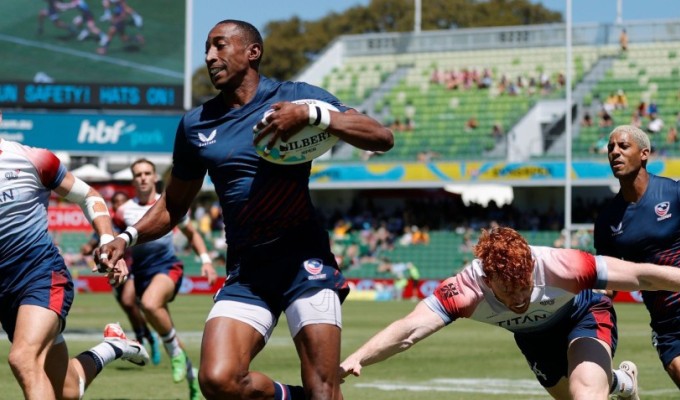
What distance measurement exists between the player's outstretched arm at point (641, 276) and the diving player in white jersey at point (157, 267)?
6002 millimetres

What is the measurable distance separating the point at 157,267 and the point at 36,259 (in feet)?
20.8

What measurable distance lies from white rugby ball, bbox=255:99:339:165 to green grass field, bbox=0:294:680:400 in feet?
18.1

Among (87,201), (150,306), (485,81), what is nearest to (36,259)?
(87,201)

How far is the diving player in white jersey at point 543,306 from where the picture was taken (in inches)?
281

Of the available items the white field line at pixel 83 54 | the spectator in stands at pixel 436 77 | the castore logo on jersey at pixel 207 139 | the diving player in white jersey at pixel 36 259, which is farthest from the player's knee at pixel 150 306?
the spectator in stands at pixel 436 77

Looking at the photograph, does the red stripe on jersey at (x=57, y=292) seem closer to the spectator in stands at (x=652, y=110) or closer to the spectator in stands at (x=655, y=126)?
the spectator in stands at (x=655, y=126)

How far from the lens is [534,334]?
8422mm

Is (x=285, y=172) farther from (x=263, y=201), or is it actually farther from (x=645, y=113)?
(x=645, y=113)

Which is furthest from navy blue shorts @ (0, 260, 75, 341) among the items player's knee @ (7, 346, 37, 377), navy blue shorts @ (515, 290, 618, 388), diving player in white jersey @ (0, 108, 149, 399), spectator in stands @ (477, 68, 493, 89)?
spectator in stands @ (477, 68, 493, 89)

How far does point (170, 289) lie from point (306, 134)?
25.2 feet

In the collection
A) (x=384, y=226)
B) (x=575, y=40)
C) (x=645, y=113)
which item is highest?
(x=575, y=40)

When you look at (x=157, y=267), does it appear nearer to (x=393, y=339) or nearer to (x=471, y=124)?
(x=393, y=339)

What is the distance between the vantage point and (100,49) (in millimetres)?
34812

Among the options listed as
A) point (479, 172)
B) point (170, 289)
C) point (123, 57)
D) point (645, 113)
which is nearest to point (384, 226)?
point (479, 172)
